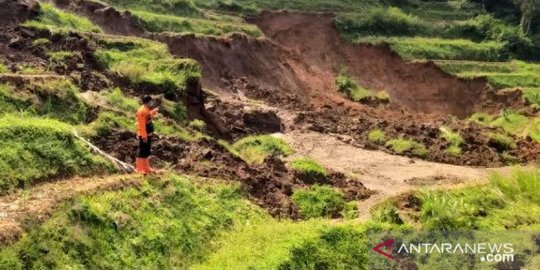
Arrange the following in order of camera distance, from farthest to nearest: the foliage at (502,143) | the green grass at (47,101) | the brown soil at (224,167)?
1. the foliage at (502,143)
2. the brown soil at (224,167)
3. the green grass at (47,101)

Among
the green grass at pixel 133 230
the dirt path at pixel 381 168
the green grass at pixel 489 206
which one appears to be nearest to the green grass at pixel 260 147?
the dirt path at pixel 381 168

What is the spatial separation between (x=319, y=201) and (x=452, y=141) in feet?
36.3

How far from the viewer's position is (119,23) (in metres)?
29.5

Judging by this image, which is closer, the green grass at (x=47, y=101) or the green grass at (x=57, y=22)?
the green grass at (x=47, y=101)

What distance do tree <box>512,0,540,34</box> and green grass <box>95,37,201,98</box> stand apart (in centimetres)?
3151

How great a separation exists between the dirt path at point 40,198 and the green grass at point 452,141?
1560 cm

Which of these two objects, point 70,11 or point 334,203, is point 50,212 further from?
point 70,11

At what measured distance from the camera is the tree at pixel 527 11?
46375 millimetres

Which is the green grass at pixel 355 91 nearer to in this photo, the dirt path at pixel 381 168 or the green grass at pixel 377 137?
the green grass at pixel 377 137

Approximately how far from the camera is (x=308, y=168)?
768 inches

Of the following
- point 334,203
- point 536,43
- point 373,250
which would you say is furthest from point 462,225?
point 536,43

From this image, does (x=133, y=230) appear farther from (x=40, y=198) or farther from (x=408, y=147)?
(x=408, y=147)

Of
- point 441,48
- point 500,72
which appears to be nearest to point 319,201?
point 500,72

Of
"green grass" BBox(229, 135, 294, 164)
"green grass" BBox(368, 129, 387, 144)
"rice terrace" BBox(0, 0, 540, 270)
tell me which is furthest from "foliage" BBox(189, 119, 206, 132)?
"green grass" BBox(368, 129, 387, 144)
